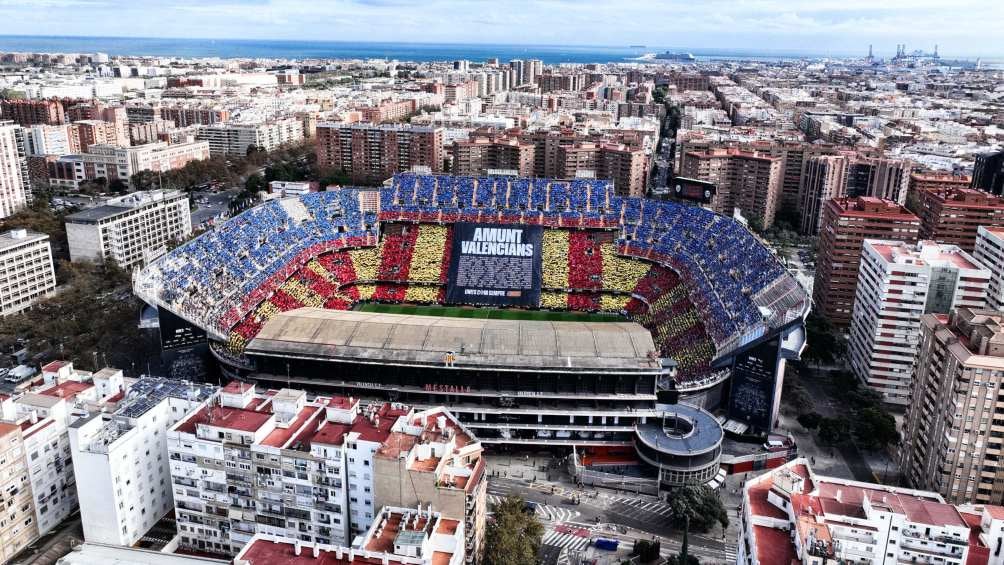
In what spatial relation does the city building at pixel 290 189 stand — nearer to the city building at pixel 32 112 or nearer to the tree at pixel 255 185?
the tree at pixel 255 185

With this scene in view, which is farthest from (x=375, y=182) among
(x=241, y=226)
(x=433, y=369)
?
(x=433, y=369)

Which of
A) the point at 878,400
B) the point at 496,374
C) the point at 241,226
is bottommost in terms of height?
the point at 878,400

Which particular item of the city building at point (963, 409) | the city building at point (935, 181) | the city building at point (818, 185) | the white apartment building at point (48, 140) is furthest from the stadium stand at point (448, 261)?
the white apartment building at point (48, 140)

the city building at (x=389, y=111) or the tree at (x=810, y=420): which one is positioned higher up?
the city building at (x=389, y=111)

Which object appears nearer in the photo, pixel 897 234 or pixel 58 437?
pixel 58 437

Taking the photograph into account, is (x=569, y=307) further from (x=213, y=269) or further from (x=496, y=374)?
(x=213, y=269)

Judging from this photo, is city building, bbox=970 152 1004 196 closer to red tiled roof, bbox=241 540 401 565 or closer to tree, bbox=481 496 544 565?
tree, bbox=481 496 544 565

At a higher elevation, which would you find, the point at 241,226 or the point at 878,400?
the point at 241,226
